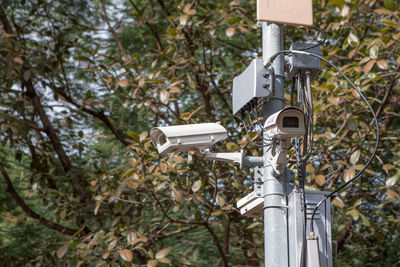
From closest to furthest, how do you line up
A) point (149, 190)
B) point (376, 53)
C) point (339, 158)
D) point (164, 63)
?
point (376, 53), point (149, 190), point (339, 158), point (164, 63)

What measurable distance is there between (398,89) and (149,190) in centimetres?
323

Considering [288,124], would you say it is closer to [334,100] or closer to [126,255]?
[334,100]

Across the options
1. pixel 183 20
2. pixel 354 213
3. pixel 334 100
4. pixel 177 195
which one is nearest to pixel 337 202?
pixel 354 213

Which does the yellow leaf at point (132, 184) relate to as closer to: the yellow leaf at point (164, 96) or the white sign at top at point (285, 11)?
the yellow leaf at point (164, 96)

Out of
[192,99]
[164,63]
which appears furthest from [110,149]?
[164,63]

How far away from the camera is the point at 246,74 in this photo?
4078 mm

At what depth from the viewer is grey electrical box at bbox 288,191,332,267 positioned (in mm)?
3678

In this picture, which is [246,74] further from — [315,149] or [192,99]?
[192,99]

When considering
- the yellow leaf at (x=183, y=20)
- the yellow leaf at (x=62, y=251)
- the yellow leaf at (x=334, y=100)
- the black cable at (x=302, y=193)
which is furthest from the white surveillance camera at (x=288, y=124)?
the yellow leaf at (x=183, y=20)

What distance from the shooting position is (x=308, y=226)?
148 inches

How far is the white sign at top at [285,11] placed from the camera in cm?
385

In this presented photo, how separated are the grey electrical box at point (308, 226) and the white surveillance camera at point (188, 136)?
0.65 meters

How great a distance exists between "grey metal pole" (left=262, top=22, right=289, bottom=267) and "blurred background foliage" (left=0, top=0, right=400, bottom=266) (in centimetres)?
219

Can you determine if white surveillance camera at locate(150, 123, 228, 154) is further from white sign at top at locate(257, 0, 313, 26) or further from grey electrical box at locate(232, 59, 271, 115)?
white sign at top at locate(257, 0, 313, 26)
